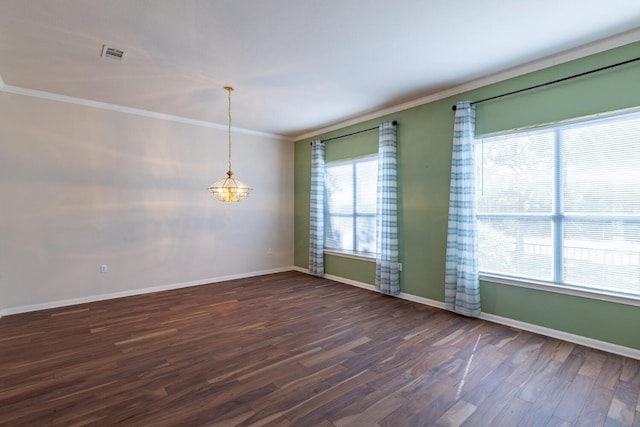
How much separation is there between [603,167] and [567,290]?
1259mm

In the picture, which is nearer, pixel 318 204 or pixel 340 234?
pixel 340 234

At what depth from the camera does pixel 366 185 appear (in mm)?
5117

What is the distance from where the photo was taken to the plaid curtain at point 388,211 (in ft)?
14.7

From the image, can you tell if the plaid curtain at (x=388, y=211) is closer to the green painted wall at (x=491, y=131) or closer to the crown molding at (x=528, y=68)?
the green painted wall at (x=491, y=131)

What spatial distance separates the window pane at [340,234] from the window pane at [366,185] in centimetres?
40

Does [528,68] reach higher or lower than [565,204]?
higher

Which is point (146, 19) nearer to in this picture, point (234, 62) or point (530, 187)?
point (234, 62)

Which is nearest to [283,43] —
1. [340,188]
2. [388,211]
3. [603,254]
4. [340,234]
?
[388,211]

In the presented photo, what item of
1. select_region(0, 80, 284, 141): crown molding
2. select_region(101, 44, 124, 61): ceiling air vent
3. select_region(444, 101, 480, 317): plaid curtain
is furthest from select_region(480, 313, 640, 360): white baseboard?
select_region(0, 80, 284, 141): crown molding

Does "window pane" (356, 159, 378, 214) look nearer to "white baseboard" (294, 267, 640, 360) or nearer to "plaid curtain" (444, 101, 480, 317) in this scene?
"plaid curtain" (444, 101, 480, 317)

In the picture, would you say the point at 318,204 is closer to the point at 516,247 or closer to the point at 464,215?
the point at 464,215

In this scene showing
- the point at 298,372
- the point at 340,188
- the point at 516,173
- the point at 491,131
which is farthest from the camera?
the point at 340,188

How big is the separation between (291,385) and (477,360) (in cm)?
168

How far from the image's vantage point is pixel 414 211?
14.2 feet
